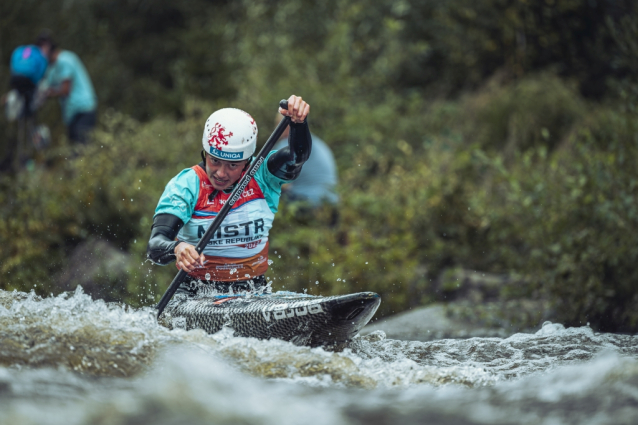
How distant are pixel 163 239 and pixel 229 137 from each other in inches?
31.8

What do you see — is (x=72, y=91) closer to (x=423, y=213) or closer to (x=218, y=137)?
(x=423, y=213)

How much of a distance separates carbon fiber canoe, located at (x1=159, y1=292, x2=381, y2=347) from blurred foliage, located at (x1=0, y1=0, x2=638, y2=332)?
9.57 feet

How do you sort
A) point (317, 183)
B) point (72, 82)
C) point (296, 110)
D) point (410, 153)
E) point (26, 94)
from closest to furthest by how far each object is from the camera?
point (296, 110) → point (317, 183) → point (26, 94) → point (410, 153) → point (72, 82)

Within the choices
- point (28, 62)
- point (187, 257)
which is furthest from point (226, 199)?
point (28, 62)

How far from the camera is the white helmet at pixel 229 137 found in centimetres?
497

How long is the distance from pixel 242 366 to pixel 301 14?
12.7m

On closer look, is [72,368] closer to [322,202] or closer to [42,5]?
[322,202]

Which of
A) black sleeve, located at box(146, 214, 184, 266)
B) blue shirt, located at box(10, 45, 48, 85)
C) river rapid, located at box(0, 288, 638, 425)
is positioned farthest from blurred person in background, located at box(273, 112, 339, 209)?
blue shirt, located at box(10, 45, 48, 85)

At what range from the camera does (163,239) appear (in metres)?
4.78

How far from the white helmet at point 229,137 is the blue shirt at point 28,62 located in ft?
21.1

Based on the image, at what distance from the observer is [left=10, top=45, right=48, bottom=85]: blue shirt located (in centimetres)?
1035

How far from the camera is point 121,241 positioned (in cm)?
947

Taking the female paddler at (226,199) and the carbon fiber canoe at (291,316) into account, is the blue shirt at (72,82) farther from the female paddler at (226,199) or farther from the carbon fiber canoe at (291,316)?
the carbon fiber canoe at (291,316)

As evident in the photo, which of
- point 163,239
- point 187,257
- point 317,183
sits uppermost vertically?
point 317,183
